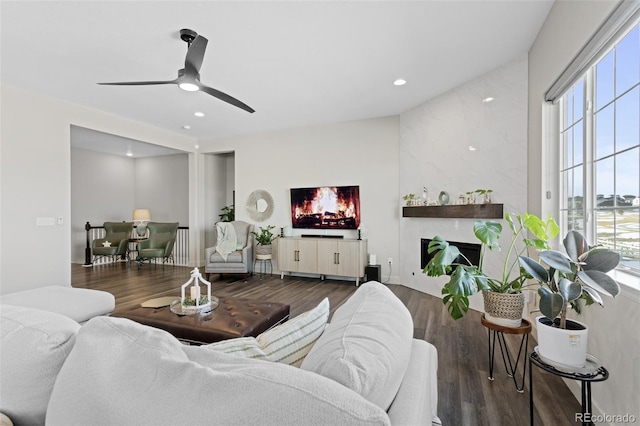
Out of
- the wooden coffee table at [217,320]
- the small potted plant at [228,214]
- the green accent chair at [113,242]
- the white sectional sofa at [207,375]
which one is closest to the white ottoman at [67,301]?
the wooden coffee table at [217,320]

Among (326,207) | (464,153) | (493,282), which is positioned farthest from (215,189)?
(493,282)

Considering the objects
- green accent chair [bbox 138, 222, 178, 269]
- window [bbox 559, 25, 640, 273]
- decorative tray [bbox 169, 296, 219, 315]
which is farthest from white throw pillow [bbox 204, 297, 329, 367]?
green accent chair [bbox 138, 222, 178, 269]

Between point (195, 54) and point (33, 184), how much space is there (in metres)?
3.18

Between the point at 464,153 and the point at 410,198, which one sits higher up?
the point at 464,153

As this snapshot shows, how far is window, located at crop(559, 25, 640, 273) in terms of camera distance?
1601 millimetres

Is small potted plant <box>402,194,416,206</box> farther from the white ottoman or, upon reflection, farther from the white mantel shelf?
the white ottoman

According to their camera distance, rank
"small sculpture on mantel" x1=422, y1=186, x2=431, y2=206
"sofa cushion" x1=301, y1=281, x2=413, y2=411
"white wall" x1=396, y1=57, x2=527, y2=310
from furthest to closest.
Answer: "small sculpture on mantel" x1=422, y1=186, x2=431, y2=206 → "white wall" x1=396, y1=57, x2=527, y2=310 → "sofa cushion" x1=301, y1=281, x2=413, y2=411

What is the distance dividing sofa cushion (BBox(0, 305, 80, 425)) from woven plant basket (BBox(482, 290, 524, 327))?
2.14m

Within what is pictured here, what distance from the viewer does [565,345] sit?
4.54 ft

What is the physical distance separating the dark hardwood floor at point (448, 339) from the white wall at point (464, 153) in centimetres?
79

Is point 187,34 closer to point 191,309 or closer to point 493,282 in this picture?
point 191,309

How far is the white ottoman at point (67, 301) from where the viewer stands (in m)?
2.23

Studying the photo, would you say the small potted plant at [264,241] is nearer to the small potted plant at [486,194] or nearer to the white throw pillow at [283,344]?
the small potted plant at [486,194]

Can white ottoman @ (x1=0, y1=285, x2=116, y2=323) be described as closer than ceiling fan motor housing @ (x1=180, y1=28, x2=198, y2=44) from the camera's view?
Yes
